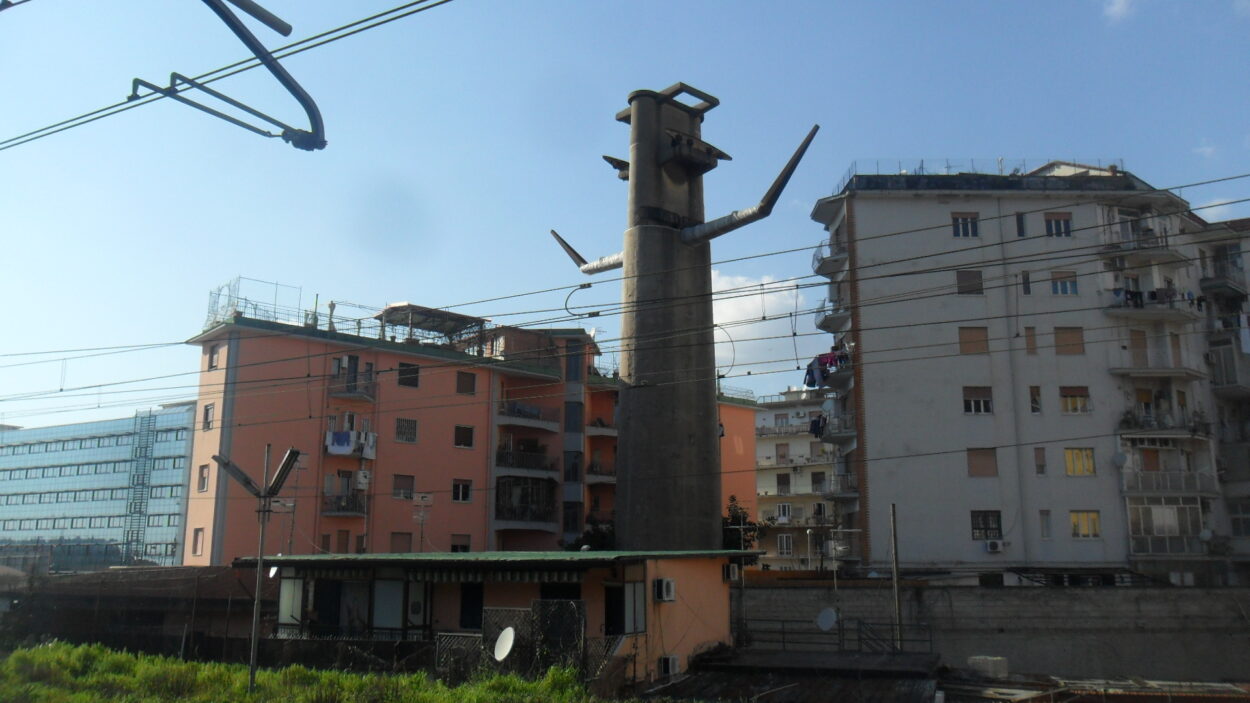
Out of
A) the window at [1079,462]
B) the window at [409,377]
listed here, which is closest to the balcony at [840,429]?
the window at [1079,462]

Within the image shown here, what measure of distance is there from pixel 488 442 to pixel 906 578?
21.8 m

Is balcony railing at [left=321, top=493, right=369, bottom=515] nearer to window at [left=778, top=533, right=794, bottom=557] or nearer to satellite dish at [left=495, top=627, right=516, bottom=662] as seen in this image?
satellite dish at [left=495, top=627, right=516, bottom=662]

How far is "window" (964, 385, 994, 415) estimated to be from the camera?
139 feet

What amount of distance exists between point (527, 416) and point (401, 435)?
7905 millimetres

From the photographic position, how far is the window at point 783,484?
73375mm

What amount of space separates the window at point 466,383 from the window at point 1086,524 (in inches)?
1131

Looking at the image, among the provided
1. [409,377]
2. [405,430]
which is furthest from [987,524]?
[409,377]

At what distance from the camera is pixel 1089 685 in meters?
22.3

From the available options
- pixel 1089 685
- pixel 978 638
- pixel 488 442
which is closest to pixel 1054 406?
pixel 978 638

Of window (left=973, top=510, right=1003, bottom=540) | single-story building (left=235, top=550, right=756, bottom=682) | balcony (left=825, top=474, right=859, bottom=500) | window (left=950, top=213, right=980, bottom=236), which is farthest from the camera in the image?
balcony (left=825, top=474, right=859, bottom=500)

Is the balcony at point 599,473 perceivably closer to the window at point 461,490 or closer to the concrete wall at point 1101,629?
the window at point 461,490

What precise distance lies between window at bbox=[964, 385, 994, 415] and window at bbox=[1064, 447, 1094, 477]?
12.4 ft

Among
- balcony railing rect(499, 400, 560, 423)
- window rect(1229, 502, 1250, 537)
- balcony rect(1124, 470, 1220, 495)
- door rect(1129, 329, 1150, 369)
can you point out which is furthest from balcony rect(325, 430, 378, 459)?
window rect(1229, 502, 1250, 537)

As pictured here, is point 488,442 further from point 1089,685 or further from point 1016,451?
point 1089,685
